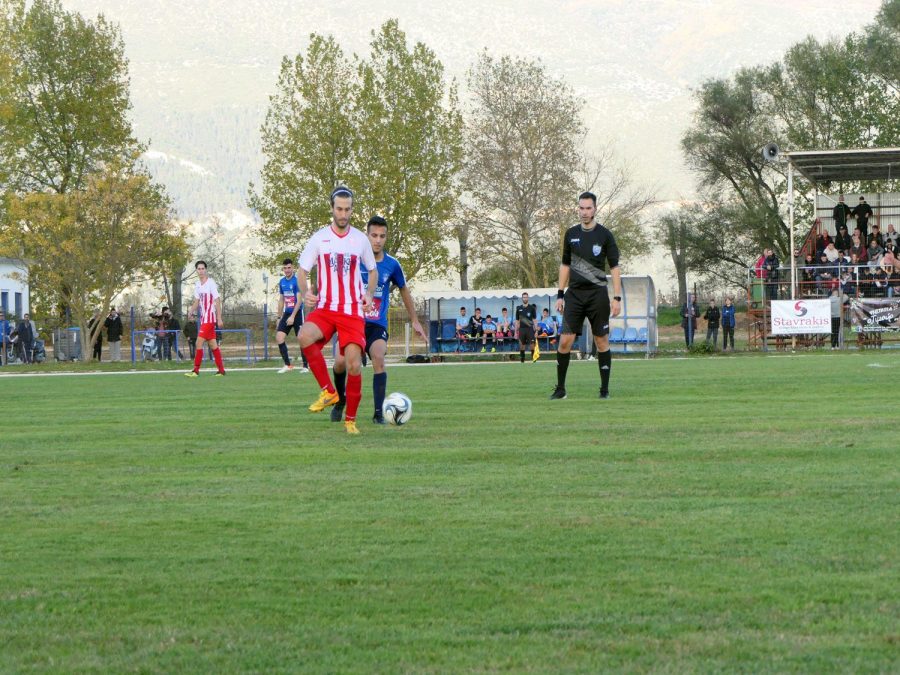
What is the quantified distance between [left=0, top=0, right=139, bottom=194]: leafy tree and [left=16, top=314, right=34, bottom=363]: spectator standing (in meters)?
12.1

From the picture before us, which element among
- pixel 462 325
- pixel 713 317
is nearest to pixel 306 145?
pixel 462 325

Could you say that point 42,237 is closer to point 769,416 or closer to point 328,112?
point 328,112

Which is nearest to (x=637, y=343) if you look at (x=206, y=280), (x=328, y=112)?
(x=206, y=280)

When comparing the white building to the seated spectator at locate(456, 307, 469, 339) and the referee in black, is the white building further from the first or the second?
the referee in black

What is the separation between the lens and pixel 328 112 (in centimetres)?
5097

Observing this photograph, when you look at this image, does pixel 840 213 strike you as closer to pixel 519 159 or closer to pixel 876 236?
pixel 876 236

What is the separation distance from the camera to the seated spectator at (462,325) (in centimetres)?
3819

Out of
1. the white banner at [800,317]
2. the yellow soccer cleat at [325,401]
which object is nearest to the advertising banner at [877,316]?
the white banner at [800,317]

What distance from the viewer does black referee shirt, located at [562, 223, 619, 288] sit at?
1435 cm

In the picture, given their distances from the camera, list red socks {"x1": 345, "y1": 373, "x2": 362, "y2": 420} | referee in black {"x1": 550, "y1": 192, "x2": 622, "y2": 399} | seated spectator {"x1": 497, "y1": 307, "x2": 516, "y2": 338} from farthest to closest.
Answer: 1. seated spectator {"x1": 497, "y1": 307, "x2": 516, "y2": 338}
2. referee in black {"x1": 550, "y1": 192, "x2": 622, "y2": 399}
3. red socks {"x1": 345, "y1": 373, "x2": 362, "y2": 420}

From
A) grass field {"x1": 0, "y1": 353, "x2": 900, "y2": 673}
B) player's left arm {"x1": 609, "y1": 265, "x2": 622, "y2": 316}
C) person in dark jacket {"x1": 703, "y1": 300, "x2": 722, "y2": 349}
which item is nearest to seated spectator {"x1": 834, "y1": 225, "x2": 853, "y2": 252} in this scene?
person in dark jacket {"x1": 703, "y1": 300, "x2": 722, "y2": 349}

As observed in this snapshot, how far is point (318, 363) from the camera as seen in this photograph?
41.8 feet

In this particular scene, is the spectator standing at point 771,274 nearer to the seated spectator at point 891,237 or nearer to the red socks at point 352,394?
the seated spectator at point 891,237

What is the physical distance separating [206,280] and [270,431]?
557 inches
